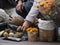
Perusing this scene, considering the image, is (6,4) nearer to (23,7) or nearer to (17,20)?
(23,7)

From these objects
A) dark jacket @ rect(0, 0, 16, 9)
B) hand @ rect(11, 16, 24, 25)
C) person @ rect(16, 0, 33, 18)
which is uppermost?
dark jacket @ rect(0, 0, 16, 9)

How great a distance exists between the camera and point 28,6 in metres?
2.75

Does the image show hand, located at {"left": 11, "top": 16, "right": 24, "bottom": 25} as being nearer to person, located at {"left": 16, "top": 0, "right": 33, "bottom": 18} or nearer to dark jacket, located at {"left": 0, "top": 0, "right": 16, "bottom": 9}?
→ person, located at {"left": 16, "top": 0, "right": 33, "bottom": 18}

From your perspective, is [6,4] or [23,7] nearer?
[23,7]

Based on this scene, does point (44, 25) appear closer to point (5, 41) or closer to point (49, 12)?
point (49, 12)

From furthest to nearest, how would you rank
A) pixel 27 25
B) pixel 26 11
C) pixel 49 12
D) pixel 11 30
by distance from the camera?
pixel 26 11 → pixel 11 30 → pixel 27 25 → pixel 49 12

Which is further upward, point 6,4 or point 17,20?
point 6,4

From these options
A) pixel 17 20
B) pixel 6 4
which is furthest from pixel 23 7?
pixel 6 4

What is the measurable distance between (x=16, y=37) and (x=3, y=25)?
36 centimetres

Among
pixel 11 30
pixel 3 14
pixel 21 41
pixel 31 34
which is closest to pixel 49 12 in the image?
pixel 31 34

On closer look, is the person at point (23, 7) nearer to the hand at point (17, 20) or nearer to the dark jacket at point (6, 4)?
the hand at point (17, 20)

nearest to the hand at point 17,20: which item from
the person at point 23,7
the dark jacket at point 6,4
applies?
the person at point 23,7

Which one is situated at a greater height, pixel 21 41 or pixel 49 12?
pixel 49 12

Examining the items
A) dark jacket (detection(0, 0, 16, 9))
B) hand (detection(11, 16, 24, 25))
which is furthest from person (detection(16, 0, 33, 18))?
dark jacket (detection(0, 0, 16, 9))
